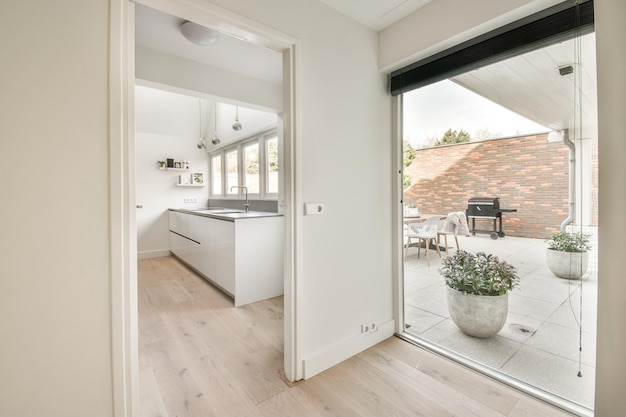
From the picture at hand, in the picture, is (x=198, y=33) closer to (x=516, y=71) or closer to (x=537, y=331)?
(x=516, y=71)

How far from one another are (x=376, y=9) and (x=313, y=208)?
1481 mm

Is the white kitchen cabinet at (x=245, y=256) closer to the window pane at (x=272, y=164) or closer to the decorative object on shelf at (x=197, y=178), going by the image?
the window pane at (x=272, y=164)

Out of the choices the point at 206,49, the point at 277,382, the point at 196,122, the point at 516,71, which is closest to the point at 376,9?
the point at 516,71

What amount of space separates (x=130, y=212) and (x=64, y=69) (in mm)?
603

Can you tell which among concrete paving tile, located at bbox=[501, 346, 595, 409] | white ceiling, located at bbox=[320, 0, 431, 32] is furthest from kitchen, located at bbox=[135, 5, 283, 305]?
concrete paving tile, located at bbox=[501, 346, 595, 409]

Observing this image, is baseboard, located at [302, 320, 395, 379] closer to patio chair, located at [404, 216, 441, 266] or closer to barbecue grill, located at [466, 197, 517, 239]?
patio chair, located at [404, 216, 441, 266]

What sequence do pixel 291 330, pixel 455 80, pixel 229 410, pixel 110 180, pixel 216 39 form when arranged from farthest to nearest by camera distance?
pixel 216 39 → pixel 455 80 → pixel 291 330 → pixel 229 410 → pixel 110 180

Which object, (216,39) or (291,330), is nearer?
(291,330)

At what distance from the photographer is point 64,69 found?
1.06 m

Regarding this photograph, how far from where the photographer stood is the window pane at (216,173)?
5617 millimetres

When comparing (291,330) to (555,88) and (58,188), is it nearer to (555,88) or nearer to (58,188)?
(58,188)

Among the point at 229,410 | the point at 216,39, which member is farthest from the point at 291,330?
the point at 216,39

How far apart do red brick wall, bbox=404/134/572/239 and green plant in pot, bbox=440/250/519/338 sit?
28cm

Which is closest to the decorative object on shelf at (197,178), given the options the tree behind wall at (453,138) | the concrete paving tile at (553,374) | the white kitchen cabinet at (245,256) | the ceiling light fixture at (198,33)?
the white kitchen cabinet at (245,256)
